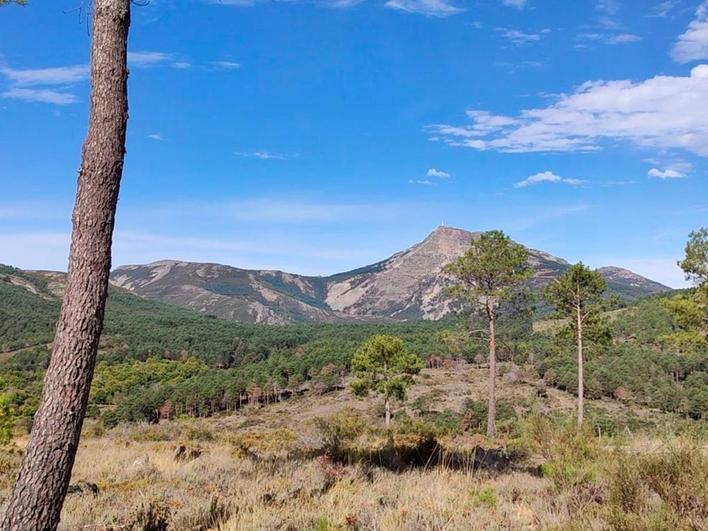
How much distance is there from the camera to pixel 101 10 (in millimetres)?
4422

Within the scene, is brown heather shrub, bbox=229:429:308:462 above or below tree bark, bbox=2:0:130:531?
below

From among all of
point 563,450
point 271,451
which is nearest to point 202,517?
point 271,451

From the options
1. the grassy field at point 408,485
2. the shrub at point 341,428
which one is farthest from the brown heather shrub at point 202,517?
the shrub at point 341,428

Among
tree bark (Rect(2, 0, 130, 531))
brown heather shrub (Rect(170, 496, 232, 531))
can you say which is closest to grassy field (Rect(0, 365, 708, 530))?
brown heather shrub (Rect(170, 496, 232, 531))

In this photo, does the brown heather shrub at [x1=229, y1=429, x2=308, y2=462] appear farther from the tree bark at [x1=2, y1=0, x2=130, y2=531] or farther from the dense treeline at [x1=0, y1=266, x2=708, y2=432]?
the dense treeline at [x1=0, y1=266, x2=708, y2=432]

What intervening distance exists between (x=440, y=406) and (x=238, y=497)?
185ft

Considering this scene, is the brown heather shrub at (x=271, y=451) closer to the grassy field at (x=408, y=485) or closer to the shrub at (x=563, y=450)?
the grassy field at (x=408, y=485)

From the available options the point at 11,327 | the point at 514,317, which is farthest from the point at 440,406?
the point at 11,327

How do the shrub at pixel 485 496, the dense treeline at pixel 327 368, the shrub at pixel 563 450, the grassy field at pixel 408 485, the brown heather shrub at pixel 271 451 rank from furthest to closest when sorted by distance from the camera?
the dense treeline at pixel 327 368 → the brown heather shrub at pixel 271 451 → the shrub at pixel 563 450 → the shrub at pixel 485 496 → the grassy field at pixel 408 485

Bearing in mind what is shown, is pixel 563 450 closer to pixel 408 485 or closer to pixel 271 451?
pixel 408 485

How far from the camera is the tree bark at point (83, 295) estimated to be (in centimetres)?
360

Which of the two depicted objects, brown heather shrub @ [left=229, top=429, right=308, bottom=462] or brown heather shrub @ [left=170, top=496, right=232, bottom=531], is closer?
brown heather shrub @ [left=170, top=496, right=232, bottom=531]

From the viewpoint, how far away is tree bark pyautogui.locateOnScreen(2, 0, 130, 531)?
3604 millimetres

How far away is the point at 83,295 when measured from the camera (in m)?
3.94
